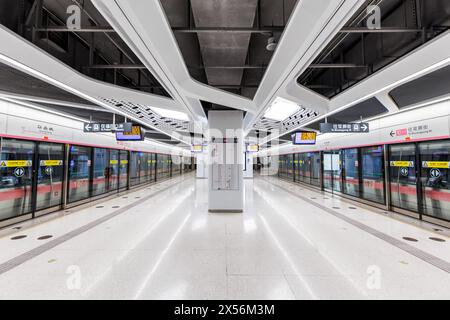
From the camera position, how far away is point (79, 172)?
696cm

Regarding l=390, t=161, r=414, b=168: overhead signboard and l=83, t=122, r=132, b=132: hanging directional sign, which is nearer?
l=390, t=161, r=414, b=168: overhead signboard

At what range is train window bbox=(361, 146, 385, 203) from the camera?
6.41m

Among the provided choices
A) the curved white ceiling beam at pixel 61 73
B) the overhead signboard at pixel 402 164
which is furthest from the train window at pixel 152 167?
the overhead signboard at pixel 402 164

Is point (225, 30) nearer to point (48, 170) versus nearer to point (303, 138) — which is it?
point (48, 170)

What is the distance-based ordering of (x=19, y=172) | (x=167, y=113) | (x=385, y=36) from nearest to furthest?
(x=385, y=36) < (x=19, y=172) < (x=167, y=113)

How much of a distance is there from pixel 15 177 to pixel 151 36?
5493mm

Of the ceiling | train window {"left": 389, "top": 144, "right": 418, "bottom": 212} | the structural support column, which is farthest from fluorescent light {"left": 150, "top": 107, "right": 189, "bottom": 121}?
train window {"left": 389, "top": 144, "right": 418, "bottom": 212}

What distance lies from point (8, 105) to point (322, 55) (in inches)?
300

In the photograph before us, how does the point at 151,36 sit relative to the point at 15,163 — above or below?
above

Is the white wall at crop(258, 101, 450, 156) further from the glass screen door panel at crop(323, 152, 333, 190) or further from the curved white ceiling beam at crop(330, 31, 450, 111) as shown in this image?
the curved white ceiling beam at crop(330, 31, 450, 111)

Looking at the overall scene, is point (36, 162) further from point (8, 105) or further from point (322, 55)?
point (322, 55)

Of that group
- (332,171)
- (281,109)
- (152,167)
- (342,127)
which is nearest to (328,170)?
(332,171)

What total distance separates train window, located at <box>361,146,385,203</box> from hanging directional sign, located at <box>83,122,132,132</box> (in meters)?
8.28

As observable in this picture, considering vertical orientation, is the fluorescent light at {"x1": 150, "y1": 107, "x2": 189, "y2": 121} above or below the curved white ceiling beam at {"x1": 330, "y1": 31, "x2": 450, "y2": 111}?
above
